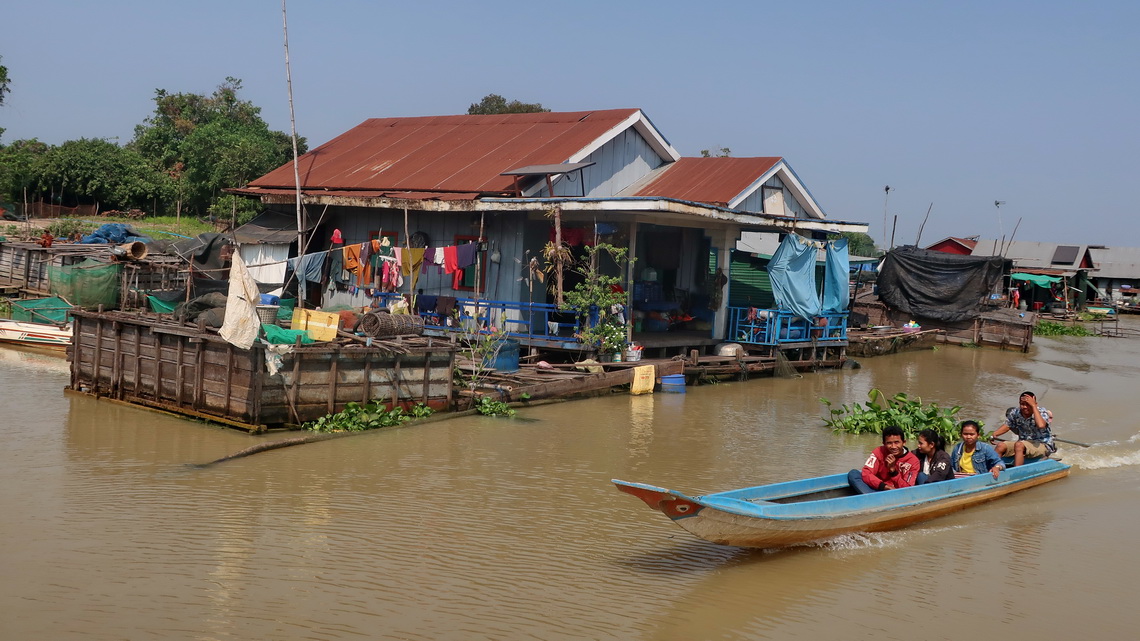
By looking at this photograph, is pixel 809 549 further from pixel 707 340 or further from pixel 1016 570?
pixel 707 340

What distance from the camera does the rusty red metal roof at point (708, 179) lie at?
61.8 ft

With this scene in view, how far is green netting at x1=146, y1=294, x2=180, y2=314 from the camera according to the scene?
13.3 m

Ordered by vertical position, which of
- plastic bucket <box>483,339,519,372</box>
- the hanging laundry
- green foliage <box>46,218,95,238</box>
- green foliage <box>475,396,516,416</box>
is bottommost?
green foliage <box>475,396,516,416</box>

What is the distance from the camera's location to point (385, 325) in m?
13.1

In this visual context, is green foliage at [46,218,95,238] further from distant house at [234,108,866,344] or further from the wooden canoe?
the wooden canoe

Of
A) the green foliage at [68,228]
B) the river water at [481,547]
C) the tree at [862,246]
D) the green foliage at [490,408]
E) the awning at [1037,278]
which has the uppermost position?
the tree at [862,246]

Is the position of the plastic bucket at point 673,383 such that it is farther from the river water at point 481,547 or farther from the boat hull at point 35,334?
the boat hull at point 35,334

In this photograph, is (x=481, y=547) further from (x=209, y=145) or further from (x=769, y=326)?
(x=209, y=145)

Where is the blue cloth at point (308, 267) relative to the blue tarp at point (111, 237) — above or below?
below

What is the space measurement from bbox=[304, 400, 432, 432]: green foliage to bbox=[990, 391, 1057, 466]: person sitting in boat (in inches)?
291

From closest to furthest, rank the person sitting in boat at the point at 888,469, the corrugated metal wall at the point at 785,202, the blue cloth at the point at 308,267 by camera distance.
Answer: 1. the person sitting in boat at the point at 888,469
2. the blue cloth at the point at 308,267
3. the corrugated metal wall at the point at 785,202

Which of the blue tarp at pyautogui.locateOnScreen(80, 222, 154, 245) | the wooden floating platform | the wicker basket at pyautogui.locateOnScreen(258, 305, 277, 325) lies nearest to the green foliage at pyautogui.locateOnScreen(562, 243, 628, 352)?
the wooden floating platform

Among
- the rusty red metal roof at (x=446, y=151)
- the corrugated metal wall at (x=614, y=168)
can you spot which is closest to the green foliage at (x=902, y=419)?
the corrugated metal wall at (x=614, y=168)

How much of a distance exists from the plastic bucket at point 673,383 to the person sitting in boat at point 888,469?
753cm
